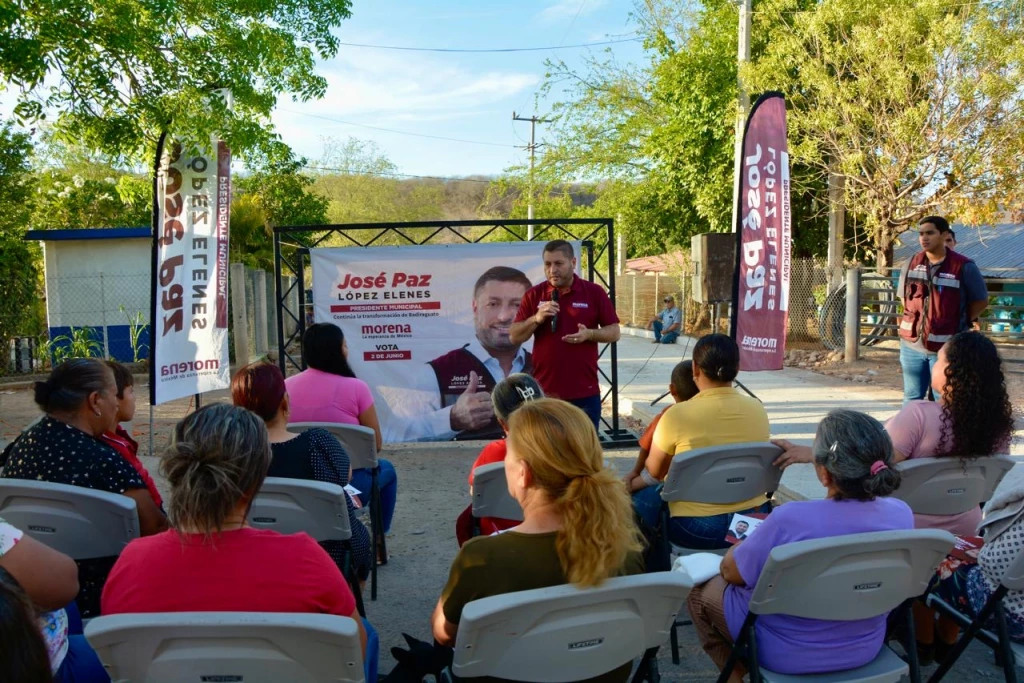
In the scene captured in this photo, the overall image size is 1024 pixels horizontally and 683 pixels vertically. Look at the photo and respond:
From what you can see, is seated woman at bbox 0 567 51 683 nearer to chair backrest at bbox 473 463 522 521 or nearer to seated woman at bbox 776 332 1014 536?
chair backrest at bbox 473 463 522 521

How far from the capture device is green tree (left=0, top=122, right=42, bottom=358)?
14.7 m

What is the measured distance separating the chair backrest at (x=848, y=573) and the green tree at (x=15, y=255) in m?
15.6

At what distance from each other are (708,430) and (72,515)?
2.51 meters

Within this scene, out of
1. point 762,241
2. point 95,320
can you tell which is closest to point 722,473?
point 762,241

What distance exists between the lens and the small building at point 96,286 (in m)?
15.4

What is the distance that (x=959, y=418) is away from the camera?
330cm

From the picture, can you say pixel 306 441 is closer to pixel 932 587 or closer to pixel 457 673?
pixel 457 673

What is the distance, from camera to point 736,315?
23.4 ft

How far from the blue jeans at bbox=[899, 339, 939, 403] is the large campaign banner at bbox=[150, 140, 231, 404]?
5.36 meters

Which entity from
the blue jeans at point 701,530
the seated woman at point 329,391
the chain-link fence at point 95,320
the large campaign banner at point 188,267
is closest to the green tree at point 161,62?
the large campaign banner at point 188,267

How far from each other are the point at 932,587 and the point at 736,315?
14.0 feet

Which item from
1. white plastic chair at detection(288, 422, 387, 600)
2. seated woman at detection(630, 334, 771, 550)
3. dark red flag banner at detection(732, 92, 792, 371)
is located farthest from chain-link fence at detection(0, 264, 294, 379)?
seated woman at detection(630, 334, 771, 550)

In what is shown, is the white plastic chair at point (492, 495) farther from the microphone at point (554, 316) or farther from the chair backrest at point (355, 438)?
the microphone at point (554, 316)

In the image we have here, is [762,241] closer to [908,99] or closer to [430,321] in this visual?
[430,321]
